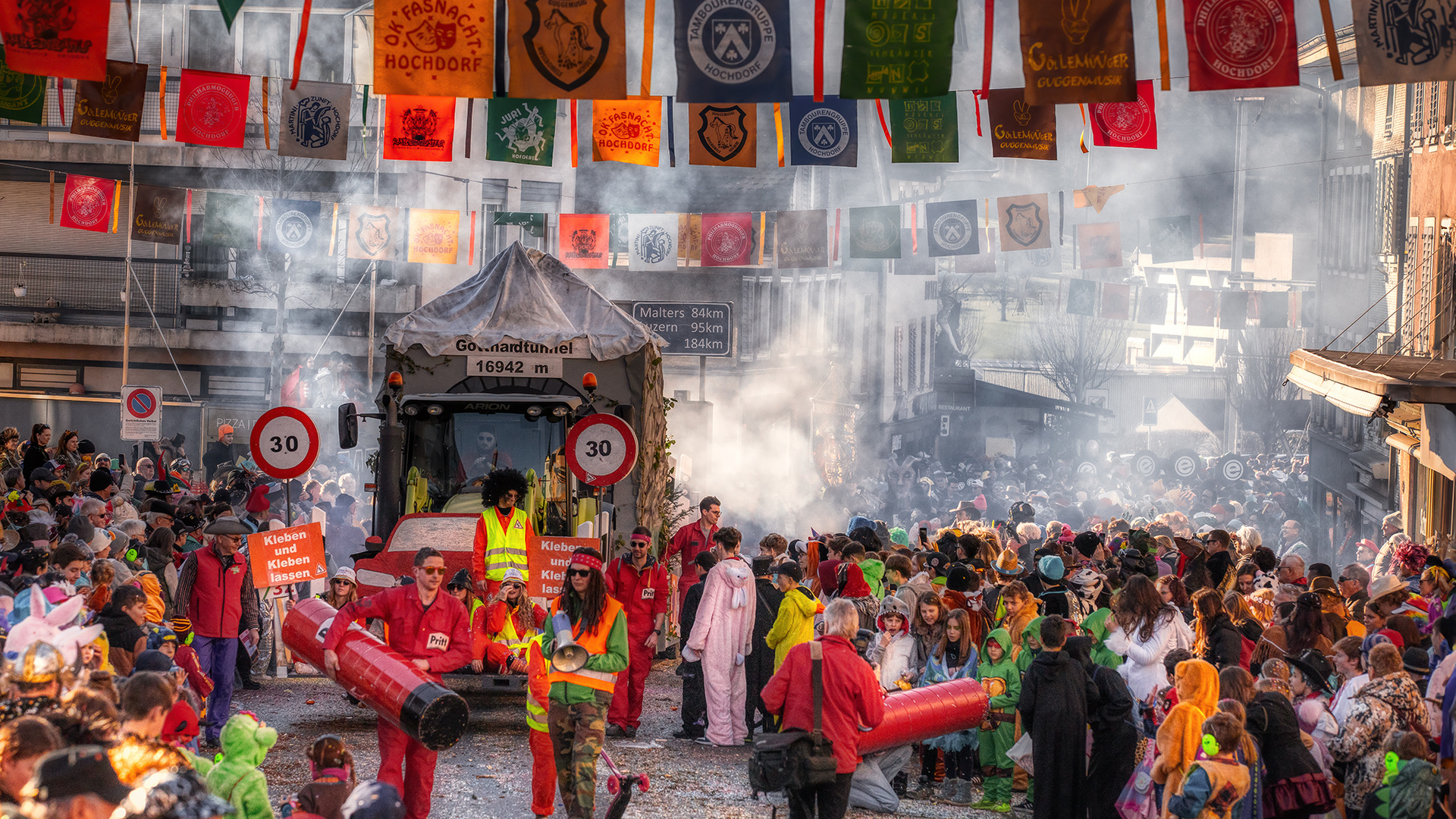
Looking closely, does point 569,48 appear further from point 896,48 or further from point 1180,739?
point 1180,739

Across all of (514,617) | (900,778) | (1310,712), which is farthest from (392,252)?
(1310,712)

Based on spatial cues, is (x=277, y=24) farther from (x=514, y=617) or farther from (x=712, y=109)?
(x=514, y=617)

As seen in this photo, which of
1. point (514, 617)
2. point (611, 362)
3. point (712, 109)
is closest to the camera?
point (514, 617)

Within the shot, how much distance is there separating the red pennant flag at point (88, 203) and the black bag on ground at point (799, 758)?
841 inches

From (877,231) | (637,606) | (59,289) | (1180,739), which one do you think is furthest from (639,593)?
(59,289)

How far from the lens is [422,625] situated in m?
8.16

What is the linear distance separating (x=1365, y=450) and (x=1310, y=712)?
21.9 metres

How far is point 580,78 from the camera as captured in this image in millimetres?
11633

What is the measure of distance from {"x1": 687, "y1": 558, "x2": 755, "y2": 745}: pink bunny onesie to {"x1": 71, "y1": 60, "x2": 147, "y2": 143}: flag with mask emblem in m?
9.40

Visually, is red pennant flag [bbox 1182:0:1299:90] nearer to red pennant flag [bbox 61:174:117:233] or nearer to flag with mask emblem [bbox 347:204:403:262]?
flag with mask emblem [bbox 347:204:403:262]

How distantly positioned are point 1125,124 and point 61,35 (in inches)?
473

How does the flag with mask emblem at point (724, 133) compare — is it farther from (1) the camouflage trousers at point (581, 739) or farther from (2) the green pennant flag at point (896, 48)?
(1) the camouflage trousers at point (581, 739)

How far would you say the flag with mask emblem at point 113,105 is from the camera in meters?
15.4

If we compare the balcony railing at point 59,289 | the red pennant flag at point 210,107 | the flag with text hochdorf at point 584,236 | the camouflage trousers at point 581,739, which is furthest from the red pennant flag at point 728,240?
the camouflage trousers at point 581,739
